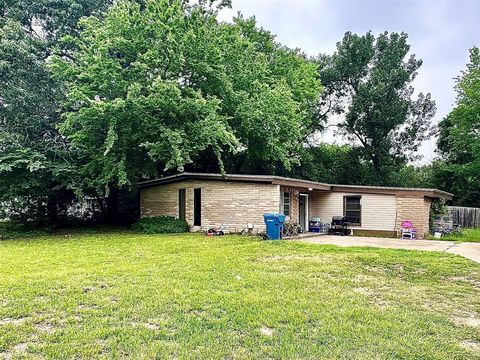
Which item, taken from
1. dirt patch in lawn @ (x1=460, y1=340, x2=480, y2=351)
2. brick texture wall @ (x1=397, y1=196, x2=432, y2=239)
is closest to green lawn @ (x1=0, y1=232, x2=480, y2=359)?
dirt patch in lawn @ (x1=460, y1=340, x2=480, y2=351)

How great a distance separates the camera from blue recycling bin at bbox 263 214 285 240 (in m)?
12.3

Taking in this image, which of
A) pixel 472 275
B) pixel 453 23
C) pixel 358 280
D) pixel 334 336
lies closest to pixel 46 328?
pixel 334 336

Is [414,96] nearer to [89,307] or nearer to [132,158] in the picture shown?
[132,158]

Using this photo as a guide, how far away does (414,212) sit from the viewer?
51.7 ft

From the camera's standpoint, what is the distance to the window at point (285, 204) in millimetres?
15297

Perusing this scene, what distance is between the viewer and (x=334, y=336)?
396 cm

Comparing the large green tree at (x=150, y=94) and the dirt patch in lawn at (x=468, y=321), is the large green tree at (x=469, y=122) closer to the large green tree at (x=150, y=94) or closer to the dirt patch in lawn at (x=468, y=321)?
the large green tree at (x=150, y=94)

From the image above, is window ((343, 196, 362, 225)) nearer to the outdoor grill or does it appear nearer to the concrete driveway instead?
the outdoor grill

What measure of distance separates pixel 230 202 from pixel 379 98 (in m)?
17.0

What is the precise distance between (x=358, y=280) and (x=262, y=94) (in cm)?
1225

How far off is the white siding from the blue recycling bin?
20.1 ft

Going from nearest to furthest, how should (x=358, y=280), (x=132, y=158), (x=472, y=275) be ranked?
(x=358, y=280) → (x=472, y=275) → (x=132, y=158)

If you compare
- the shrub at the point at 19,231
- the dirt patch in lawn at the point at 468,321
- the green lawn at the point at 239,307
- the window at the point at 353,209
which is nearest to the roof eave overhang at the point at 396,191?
the window at the point at 353,209

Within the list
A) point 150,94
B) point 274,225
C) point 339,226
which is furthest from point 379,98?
point 150,94
